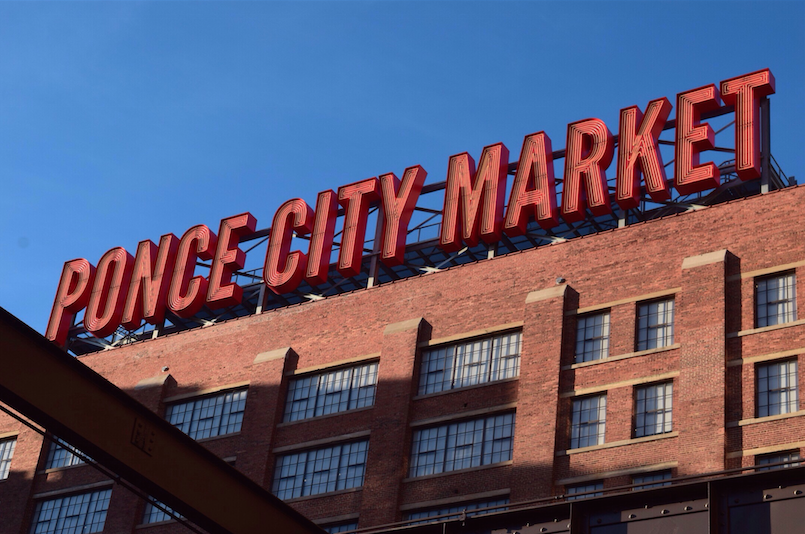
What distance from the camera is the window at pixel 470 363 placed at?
45.8 metres

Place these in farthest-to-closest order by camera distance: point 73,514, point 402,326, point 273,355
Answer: point 73,514, point 273,355, point 402,326

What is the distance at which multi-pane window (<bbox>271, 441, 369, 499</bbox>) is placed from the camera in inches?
1854

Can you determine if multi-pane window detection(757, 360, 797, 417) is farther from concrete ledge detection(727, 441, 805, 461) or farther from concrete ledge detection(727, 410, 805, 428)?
concrete ledge detection(727, 441, 805, 461)

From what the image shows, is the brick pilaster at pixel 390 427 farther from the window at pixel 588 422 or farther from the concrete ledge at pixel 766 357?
the concrete ledge at pixel 766 357

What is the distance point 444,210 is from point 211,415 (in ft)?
45.8

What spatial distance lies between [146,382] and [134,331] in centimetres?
650

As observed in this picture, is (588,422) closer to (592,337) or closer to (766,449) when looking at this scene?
(592,337)

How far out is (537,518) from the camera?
2853 centimetres

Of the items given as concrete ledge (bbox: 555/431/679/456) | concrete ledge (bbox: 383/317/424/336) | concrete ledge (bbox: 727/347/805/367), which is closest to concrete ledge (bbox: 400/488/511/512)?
concrete ledge (bbox: 555/431/679/456)

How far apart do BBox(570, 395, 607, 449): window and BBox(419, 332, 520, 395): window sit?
3195 millimetres

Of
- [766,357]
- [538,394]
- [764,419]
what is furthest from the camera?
[538,394]

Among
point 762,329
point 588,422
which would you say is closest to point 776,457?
point 762,329

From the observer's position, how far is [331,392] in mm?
49844

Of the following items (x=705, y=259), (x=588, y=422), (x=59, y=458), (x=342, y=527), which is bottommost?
(x=342, y=527)
